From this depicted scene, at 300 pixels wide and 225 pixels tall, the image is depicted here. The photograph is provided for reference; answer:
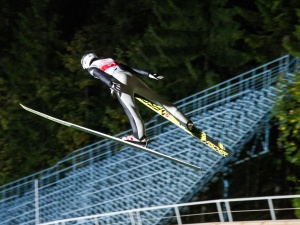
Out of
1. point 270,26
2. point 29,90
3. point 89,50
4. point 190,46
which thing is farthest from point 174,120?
point 29,90

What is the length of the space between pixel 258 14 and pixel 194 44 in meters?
1.52

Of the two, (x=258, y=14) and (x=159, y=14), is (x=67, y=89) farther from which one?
(x=258, y=14)

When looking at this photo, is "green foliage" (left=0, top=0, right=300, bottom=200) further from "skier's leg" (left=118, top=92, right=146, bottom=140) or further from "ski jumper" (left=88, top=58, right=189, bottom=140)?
"skier's leg" (left=118, top=92, right=146, bottom=140)

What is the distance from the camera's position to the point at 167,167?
13453 millimetres

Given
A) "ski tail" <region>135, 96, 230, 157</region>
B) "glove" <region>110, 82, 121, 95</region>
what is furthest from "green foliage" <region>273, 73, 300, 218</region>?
"glove" <region>110, 82, 121, 95</region>

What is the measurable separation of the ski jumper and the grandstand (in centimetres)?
389

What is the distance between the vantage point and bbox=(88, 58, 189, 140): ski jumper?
880 cm

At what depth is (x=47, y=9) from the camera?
18125 millimetres

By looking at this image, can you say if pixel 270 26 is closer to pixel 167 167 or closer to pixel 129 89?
pixel 167 167

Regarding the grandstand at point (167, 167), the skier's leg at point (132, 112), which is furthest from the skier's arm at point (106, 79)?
the grandstand at point (167, 167)

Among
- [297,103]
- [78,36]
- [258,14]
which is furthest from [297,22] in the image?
[78,36]

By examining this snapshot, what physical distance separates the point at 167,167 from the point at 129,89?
4830 mm

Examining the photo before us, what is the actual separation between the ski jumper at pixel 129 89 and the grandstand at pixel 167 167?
12.8 ft

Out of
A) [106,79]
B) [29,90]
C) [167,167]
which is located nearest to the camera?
[106,79]
